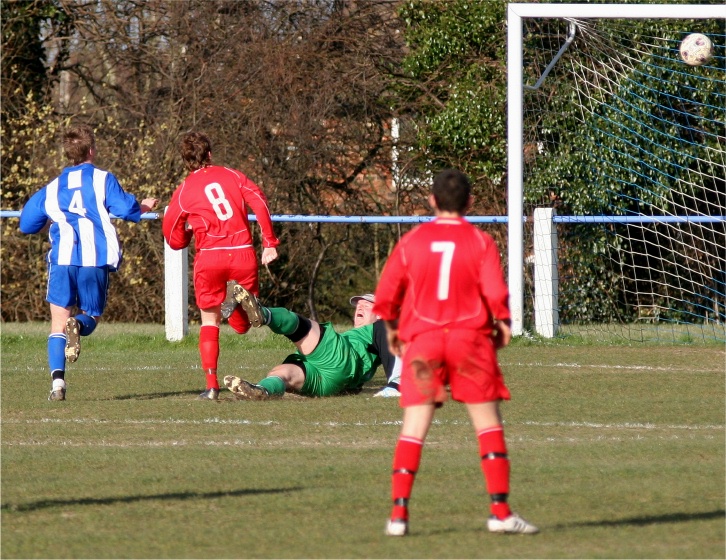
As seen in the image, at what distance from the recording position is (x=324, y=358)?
9133 millimetres

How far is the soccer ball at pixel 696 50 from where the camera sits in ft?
40.7

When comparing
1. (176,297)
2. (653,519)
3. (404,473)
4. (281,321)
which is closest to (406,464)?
(404,473)

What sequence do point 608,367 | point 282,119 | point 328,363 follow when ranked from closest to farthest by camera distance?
point 328,363
point 608,367
point 282,119

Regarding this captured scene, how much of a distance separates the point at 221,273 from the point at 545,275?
17.6ft

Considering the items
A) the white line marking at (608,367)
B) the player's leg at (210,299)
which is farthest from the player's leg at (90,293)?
the white line marking at (608,367)

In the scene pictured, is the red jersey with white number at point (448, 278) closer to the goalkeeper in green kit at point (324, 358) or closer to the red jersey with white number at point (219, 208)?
the goalkeeper in green kit at point (324, 358)

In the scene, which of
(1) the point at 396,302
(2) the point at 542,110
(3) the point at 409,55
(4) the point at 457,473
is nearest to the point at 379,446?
(4) the point at 457,473

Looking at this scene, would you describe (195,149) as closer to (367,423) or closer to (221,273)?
(221,273)

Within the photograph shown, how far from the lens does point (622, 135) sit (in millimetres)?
14844

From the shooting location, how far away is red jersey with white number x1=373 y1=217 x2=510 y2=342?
198 inches

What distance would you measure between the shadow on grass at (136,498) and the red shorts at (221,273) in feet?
10.7

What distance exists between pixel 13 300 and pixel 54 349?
31.7 ft

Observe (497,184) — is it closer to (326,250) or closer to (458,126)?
(458,126)

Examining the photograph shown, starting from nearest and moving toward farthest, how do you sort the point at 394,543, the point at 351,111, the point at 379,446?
1. the point at 394,543
2. the point at 379,446
3. the point at 351,111
